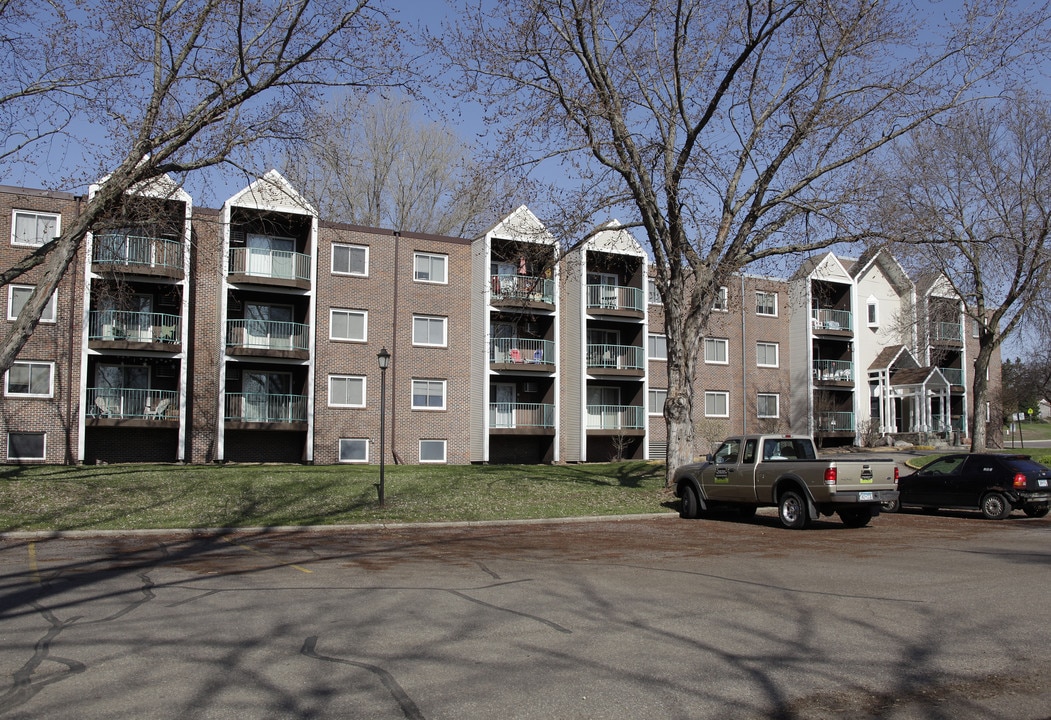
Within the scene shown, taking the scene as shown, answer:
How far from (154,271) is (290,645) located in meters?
26.6

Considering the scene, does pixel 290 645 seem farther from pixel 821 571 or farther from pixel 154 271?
pixel 154 271

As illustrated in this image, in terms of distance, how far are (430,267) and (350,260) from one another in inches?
132

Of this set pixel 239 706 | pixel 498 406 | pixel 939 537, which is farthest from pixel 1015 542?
pixel 498 406

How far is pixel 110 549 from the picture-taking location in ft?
44.2

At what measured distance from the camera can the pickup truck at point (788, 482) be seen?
1603cm

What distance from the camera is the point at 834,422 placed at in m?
45.1

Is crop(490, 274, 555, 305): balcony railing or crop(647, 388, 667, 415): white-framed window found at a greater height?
crop(490, 274, 555, 305): balcony railing

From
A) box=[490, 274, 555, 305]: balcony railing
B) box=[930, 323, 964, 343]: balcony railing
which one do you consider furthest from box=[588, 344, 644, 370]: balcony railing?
box=[930, 323, 964, 343]: balcony railing

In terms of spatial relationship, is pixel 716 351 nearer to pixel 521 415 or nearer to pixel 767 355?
pixel 767 355

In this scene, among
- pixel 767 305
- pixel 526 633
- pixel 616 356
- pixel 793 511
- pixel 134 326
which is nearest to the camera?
pixel 526 633

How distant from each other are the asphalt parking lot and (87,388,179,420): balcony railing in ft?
58.4

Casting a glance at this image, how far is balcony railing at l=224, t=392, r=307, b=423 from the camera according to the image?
31.9 metres

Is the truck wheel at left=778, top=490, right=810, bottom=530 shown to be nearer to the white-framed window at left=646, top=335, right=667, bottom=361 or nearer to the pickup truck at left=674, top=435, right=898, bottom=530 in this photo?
the pickup truck at left=674, top=435, right=898, bottom=530

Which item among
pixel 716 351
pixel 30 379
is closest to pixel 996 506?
pixel 716 351
